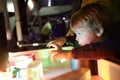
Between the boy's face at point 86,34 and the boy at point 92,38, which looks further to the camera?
the boy's face at point 86,34

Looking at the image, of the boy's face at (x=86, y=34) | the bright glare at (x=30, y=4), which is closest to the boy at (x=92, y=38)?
the boy's face at (x=86, y=34)

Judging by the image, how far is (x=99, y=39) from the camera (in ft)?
2.81

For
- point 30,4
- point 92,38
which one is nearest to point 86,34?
point 92,38

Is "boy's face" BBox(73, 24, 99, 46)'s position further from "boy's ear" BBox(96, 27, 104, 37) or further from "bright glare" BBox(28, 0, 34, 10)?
"bright glare" BBox(28, 0, 34, 10)

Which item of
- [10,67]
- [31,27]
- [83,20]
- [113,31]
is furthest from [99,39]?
[31,27]

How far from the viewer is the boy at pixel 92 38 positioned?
727 mm

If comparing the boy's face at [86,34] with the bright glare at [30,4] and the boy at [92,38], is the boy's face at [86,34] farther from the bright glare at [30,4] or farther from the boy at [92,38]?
the bright glare at [30,4]

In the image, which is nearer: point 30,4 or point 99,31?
point 99,31

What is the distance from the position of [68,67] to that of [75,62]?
14 cm

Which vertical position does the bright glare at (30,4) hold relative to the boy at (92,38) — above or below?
above

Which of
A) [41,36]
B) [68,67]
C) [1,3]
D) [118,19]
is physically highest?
[1,3]

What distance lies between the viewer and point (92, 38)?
2.82 ft

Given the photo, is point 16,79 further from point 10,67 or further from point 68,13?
point 68,13

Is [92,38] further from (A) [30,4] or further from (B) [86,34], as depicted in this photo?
(A) [30,4]
